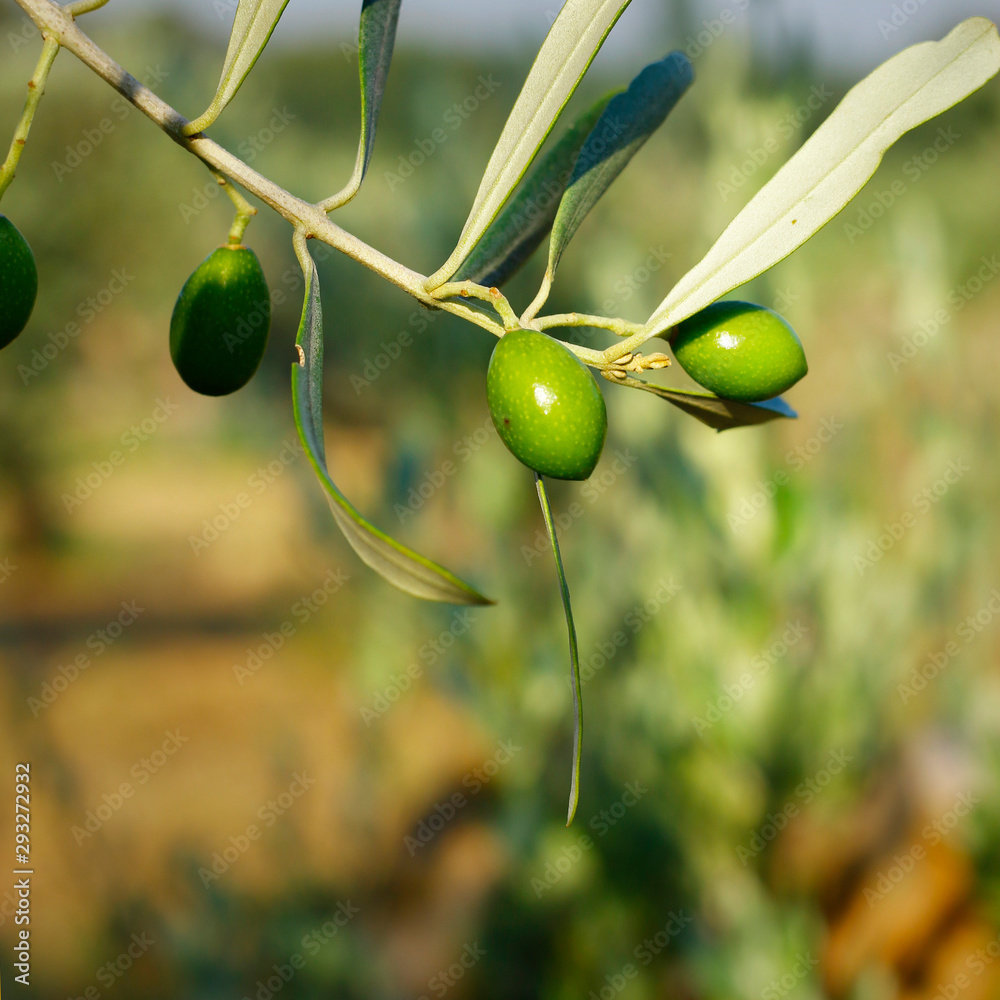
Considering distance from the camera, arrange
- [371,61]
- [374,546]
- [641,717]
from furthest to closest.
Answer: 1. [641,717]
2. [371,61]
3. [374,546]

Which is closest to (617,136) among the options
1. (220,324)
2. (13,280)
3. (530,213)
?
(530,213)

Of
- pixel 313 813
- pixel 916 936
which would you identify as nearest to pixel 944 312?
pixel 916 936

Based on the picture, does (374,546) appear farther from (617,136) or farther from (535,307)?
(617,136)

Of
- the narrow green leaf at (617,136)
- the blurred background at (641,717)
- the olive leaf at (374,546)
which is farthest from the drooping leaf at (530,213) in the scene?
the blurred background at (641,717)

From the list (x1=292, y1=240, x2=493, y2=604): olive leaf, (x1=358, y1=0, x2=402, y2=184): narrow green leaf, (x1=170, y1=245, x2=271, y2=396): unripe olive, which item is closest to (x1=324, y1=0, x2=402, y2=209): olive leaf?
(x1=358, y1=0, x2=402, y2=184): narrow green leaf

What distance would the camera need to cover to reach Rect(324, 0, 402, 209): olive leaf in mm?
630

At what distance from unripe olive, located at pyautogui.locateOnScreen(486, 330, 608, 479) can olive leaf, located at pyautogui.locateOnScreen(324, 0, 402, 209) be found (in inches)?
7.0

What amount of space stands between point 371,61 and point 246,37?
98 mm

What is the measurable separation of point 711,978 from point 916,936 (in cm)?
94

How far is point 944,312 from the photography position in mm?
2824

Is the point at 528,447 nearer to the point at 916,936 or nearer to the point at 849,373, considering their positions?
the point at 849,373

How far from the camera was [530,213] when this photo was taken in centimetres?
72

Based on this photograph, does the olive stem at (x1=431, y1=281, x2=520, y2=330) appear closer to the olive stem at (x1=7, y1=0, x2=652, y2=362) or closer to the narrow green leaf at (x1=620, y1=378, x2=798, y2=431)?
the olive stem at (x1=7, y1=0, x2=652, y2=362)

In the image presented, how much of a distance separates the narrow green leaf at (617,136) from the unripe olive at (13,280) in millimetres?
356
